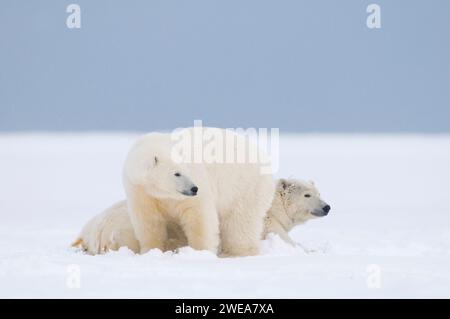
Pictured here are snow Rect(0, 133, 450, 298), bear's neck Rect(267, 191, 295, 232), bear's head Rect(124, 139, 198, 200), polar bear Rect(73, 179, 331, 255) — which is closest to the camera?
snow Rect(0, 133, 450, 298)

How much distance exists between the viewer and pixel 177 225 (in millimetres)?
6555

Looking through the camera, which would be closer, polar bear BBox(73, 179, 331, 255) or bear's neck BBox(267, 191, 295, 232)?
polar bear BBox(73, 179, 331, 255)

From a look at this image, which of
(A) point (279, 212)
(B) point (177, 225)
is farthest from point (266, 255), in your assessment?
(A) point (279, 212)

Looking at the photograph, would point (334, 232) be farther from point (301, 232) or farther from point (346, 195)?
point (346, 195)

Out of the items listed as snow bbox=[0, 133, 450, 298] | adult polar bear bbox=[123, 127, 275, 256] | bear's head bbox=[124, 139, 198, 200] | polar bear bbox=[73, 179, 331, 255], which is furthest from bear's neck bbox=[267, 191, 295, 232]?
bear's head bbox=[124, 139, 198, 200]

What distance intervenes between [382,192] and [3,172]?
9606 mm

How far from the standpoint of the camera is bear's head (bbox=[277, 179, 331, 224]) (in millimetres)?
7703

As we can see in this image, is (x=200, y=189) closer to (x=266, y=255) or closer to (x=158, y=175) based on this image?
(x=158, y=175)

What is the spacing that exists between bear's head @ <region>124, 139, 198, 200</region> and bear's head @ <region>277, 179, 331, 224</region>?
1.76 m

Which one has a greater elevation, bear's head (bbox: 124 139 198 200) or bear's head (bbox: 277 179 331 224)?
bear's head (bbox: 124 139 198 200)

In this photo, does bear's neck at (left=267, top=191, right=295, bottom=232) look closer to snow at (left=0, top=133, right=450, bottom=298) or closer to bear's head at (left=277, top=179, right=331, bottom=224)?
bear's head at (left=277, top=179, right=331, bottom=224)

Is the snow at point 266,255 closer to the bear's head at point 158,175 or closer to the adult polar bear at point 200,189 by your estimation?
the adult polar bear at point 200,189

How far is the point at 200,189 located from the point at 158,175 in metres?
0.34

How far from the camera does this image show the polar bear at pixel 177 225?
6520 millimetres
